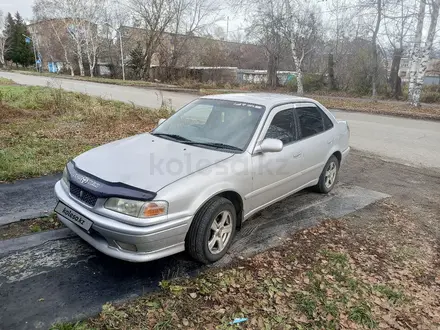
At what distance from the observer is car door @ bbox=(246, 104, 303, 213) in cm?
346

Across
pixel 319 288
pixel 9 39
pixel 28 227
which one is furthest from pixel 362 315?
pixel 9 39

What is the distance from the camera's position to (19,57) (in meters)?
63.6

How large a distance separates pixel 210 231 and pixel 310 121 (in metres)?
2.39

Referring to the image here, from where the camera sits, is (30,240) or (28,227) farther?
(28,227)

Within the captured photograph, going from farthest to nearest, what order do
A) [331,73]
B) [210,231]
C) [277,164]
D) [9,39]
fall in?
[9,39] → [331,73] → [277,164] → [210,231]

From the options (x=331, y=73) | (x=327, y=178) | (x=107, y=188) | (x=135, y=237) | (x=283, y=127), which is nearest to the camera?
(x=135, y=237)

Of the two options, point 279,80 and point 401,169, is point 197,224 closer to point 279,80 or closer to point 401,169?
point 401,169

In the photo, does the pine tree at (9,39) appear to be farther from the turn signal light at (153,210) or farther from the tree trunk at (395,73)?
the turn signal light at (153,210)

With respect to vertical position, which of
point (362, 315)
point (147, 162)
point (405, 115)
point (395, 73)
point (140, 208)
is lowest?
point (362, 315)

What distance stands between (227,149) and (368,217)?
7.81 feet

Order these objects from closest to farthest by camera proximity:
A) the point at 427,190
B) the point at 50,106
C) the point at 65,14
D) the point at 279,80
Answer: the point at 427,190
the point at 50,106
the point at 279,80
the point at 65,14

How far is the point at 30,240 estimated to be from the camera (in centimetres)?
340

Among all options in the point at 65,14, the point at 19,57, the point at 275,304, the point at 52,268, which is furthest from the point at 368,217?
the point at 19,57

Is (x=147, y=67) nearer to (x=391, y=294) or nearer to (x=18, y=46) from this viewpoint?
(x=391, y=294)
